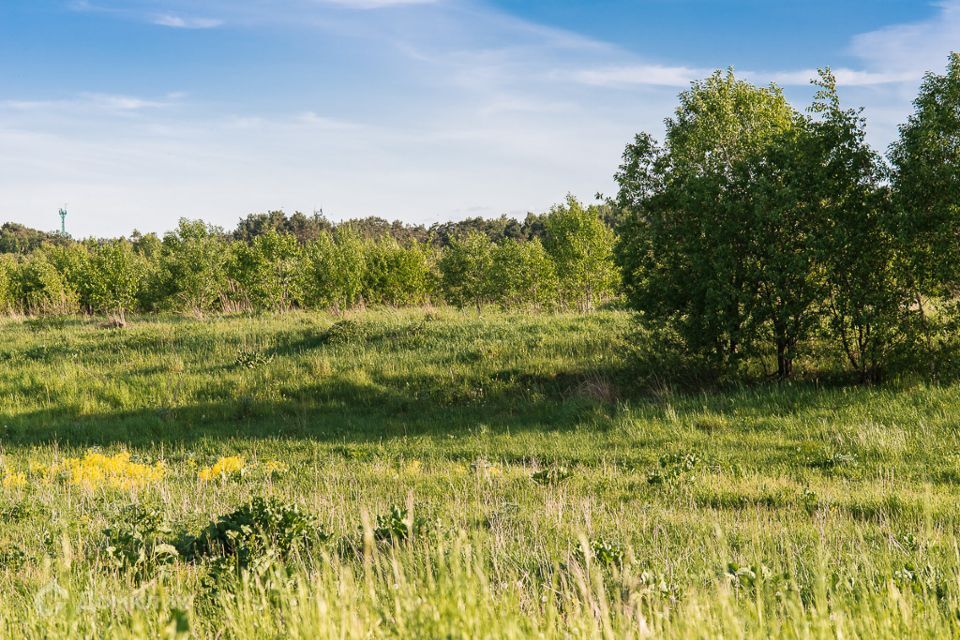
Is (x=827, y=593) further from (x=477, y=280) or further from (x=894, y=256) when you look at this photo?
(x=477, y=280)

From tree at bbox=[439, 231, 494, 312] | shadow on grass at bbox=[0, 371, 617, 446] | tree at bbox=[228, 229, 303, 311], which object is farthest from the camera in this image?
tree at bbox=[439, 231, 494, 312]

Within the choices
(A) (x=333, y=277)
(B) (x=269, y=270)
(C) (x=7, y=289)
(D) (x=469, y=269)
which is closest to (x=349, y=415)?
(D) (x=469, y=269)

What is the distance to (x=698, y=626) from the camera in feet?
8.79

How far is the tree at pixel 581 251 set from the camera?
120 feet

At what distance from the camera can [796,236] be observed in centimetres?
1434

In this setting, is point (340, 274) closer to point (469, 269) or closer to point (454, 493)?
point (469, 269)

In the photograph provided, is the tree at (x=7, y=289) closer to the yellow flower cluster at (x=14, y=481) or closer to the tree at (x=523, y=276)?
the tree at (x=523, y=276)

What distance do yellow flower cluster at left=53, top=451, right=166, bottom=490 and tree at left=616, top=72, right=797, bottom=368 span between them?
10881mm

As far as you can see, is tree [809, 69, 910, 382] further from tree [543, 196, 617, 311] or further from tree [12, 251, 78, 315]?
tree [12, 251, 78, 315]

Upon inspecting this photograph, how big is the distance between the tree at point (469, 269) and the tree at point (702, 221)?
20.1 m

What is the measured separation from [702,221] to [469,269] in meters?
22.8

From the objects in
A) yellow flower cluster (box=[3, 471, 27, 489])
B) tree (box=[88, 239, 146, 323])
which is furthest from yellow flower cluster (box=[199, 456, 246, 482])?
tree (box=[88, 239, 146, 323])

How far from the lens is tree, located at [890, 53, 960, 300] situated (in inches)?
489

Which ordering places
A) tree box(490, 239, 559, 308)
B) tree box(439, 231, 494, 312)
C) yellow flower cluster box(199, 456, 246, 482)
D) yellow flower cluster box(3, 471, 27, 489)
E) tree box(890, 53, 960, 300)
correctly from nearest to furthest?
yellow flower cluster box(3, 471, 27, 489)
yellow flower cluster box(199, 456, 246, 482)
tree box(890, 53, 960, 300)
tree box(439, 231, 494, 312)
tree box(490, 239, 559, 308)
